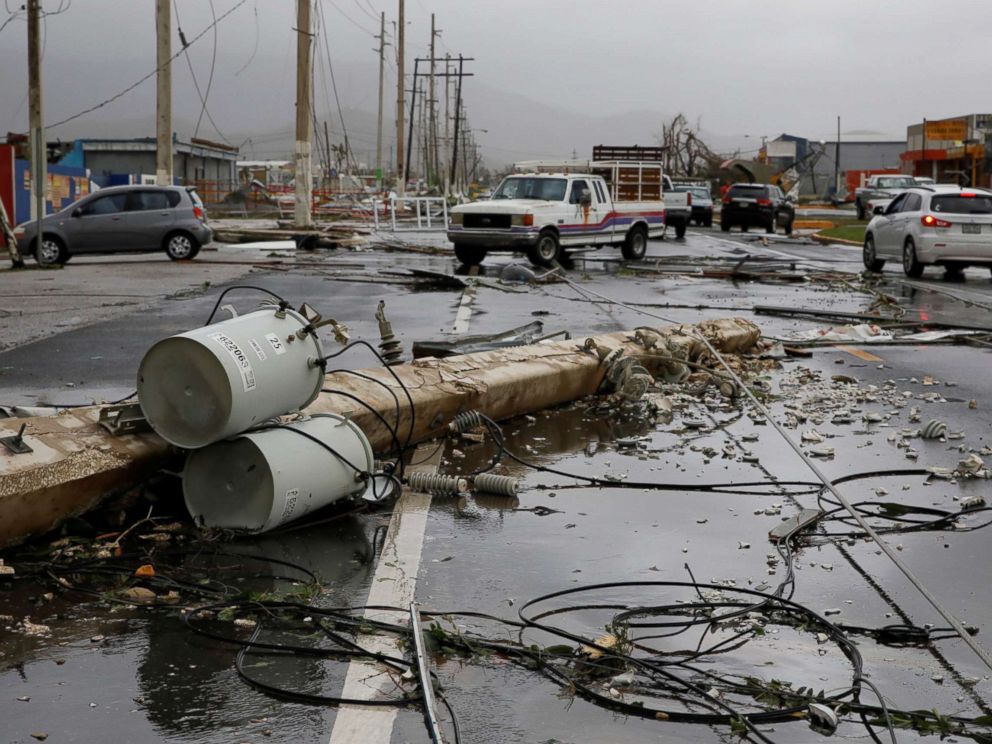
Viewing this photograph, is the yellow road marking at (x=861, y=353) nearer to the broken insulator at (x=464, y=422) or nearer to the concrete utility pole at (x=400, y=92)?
the broken insulator at (x=464, y=422)

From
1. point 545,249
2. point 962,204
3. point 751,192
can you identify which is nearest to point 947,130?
point 751,192

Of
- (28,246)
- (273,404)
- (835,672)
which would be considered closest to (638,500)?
(273,404)

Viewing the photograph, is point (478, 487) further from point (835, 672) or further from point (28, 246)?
point (28, 246)

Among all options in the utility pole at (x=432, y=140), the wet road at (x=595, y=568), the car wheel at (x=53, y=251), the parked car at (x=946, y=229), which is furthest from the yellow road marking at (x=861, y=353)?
the utility pole at (x=432, y=140)

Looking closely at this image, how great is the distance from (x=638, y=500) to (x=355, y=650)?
2.88 meters

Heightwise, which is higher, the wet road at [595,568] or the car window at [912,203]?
the car window at [912,203]

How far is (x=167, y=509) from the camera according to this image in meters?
6.41

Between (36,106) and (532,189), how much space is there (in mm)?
10742

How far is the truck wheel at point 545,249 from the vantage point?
2730cm

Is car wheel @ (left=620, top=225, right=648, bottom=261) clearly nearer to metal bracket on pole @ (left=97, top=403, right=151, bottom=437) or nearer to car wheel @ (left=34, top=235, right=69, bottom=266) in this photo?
car wheel @ (left=34, top=235, right=69, bottom=266)

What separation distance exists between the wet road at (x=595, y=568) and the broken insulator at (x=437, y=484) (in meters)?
0.14

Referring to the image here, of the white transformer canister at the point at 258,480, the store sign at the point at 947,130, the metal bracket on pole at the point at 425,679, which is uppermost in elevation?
the store sign at the point at 947,130

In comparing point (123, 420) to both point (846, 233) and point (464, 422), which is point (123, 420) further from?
point (846, 233)

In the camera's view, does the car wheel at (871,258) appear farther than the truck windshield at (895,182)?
No
